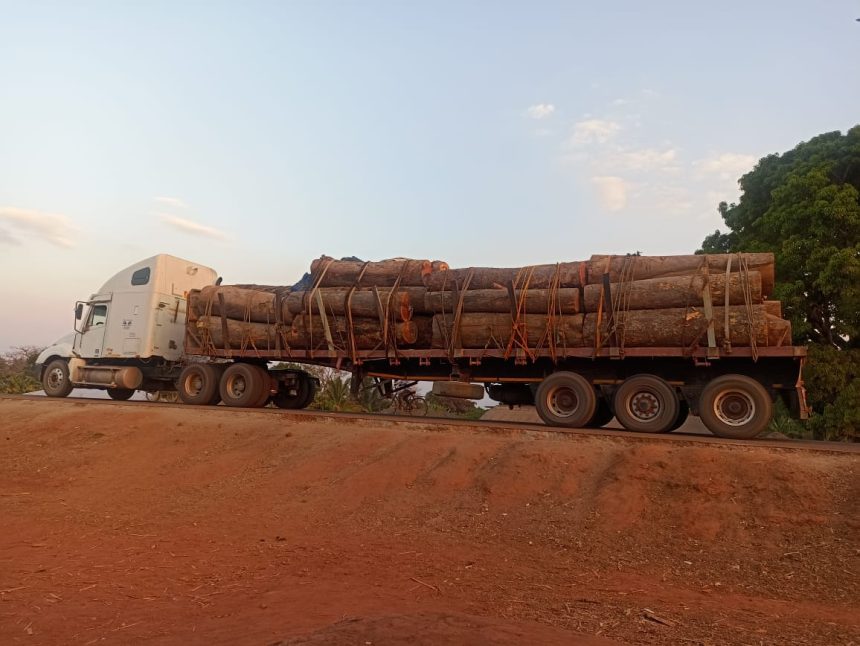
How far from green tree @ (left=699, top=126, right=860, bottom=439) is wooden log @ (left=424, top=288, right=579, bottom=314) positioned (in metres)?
9.99

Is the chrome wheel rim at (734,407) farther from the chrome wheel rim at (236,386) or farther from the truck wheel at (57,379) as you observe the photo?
the truck wheel at (57,379)

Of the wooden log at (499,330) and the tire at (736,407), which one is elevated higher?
the wooden log at (499,330)

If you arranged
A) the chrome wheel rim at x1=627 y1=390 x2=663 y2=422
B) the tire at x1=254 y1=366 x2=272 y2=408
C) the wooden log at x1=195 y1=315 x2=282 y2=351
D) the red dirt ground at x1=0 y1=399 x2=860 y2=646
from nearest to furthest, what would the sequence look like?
the red dirt ground at x1=0 y1=399 x2=860 y2=646 → the chrome wheel rim at x1=627 y1=390 x2=663 y2=422 → the wooden log at x1=195 y1=315 x2=282 y2=351 → the tire at x1=254 y1=366 x2=272 y2=408

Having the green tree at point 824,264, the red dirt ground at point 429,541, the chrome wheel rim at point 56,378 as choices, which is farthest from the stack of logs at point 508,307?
the green tree at point 824,264

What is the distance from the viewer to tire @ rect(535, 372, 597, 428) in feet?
35.5

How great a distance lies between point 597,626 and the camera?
4.03 meters

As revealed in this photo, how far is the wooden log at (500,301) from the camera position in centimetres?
1109

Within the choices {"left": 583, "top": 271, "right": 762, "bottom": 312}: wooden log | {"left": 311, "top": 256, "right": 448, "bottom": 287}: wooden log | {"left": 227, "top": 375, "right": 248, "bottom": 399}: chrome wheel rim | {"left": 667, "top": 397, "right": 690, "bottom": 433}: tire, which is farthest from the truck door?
{"left": 667, "top": 397, "right": 690, "bottom": 433}: tire

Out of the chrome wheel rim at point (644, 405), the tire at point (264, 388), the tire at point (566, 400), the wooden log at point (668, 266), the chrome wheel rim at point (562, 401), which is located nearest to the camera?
the wooden log at point (668, 266)

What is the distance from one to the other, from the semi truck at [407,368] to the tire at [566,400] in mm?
19

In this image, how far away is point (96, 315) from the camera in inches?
695

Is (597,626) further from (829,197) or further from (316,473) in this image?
(829,197)

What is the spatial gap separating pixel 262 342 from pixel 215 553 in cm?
858

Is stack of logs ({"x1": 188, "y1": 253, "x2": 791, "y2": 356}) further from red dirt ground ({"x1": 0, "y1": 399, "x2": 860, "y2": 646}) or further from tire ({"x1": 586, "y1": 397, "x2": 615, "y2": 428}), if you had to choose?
red dirt ground ({"x1": 0, "y1": 399, "x2": 860, "y2": 646})
